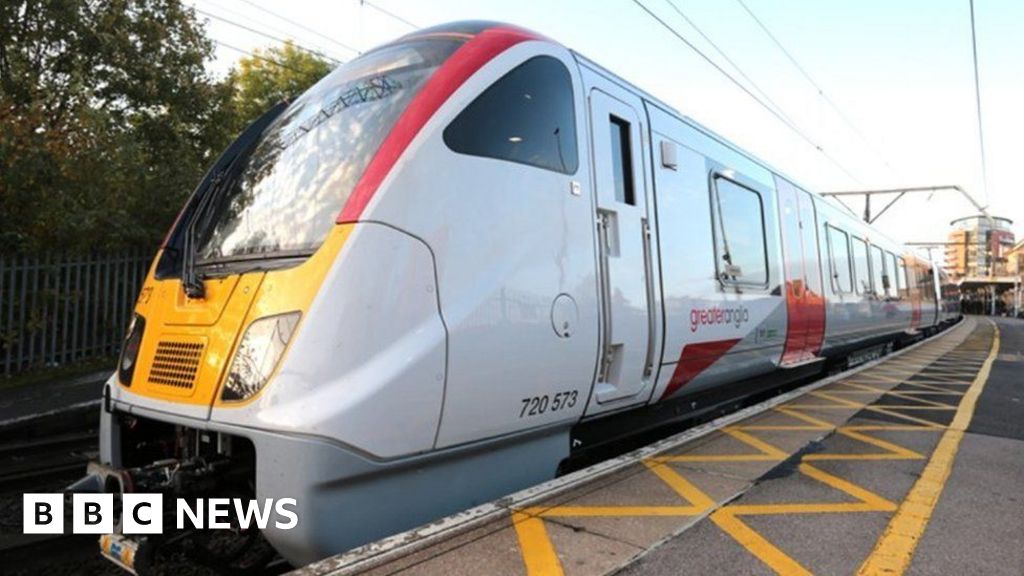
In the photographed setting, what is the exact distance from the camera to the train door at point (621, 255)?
→ 12.8ft

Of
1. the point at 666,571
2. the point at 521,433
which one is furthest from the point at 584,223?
the point at 666,571

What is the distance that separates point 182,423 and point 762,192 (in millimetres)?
5939

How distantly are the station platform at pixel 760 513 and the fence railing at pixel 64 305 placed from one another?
7933mm

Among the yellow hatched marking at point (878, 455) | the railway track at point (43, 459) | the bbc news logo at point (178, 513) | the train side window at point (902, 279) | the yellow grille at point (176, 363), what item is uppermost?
the train side window at point (902, 279)

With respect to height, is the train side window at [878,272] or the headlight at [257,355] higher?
the train side window at [878,272]

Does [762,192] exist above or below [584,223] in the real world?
above

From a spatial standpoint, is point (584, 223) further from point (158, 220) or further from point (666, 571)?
point (158, 220)

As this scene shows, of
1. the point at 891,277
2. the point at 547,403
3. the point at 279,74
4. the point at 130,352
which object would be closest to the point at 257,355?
the point at 130,352

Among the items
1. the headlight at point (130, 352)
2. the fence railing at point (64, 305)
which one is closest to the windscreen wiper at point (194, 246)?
the headlight at point (130, 352)

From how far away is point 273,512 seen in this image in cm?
258

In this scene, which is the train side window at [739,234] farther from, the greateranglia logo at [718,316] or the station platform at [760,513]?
the station platform at [760,513]

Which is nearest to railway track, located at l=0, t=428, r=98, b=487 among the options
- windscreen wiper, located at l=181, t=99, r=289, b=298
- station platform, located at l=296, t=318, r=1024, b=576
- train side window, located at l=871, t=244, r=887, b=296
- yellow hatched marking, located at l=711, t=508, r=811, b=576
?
windscreen wiper, located at l=181, t=99, r=289, b=298

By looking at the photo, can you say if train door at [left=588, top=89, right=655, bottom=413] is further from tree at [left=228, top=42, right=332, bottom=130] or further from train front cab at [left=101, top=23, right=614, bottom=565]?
tree at [left=228, top=42, right=332, bottom=130]

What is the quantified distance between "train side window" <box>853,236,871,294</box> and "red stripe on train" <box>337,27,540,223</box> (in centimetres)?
908
